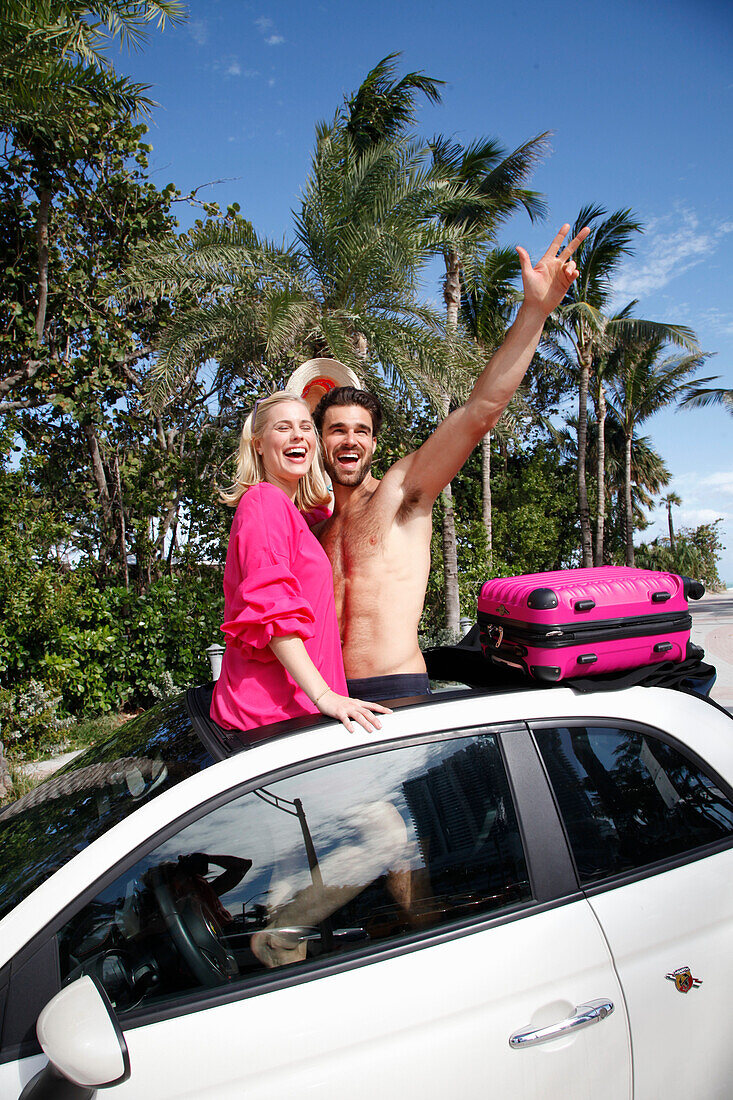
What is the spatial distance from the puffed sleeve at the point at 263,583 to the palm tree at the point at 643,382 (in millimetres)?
21722

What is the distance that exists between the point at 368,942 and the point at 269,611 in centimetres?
74

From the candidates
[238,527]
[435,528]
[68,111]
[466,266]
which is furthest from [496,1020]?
[435,528]

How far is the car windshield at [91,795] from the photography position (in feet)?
4.62

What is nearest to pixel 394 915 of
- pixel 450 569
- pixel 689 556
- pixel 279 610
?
pixel 279 610

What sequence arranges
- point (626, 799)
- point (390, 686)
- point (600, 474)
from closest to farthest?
point (626, 799) < point (390, 686) < point (600, 474)

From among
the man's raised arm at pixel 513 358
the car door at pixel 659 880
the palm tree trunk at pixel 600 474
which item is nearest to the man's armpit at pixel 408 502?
the man's raised arm at pixel 513 358

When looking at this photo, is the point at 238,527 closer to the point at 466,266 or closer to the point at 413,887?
the point at 413,887

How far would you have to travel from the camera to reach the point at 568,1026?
1.32 m

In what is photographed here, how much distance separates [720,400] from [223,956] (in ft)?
93.9

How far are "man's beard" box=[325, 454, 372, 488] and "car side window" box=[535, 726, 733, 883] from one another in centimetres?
121

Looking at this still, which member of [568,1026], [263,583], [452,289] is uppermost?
[452,289]

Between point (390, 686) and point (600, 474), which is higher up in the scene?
point (600, 474)

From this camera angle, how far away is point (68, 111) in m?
7.10

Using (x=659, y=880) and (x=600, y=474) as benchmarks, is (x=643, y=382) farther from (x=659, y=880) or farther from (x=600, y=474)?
(x=659, y=880)
